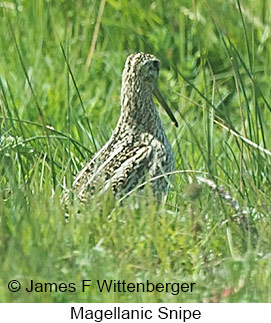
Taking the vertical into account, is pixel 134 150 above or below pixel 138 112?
below

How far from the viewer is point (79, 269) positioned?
14.7ft

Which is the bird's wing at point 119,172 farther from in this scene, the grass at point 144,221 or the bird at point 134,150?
the grass at point 144,221

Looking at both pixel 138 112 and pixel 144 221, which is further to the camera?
pixel 138 112

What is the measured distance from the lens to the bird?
18.3ft

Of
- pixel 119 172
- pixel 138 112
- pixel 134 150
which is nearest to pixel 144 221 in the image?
pixel 119 172

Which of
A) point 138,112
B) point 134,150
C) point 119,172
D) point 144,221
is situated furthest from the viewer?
point 138,112

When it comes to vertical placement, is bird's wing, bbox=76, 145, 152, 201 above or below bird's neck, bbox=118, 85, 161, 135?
below

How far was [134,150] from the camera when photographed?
19.3ft

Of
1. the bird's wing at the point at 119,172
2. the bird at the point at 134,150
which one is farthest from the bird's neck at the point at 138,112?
the bird's wing at the point at 119,172

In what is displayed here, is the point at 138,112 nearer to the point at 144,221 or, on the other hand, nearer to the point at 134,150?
the point at 134,150

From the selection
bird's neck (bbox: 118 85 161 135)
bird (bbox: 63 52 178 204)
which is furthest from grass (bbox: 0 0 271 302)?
bird's neck (bbox: 118 85 161 135)

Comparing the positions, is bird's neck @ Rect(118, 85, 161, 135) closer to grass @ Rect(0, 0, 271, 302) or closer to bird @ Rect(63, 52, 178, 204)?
bird @ Rect(63, 52, 178, 204)

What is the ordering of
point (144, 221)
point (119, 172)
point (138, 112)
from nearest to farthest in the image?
1. point (144, 221)
2. point (119, 172)
3. point (138, 112)
